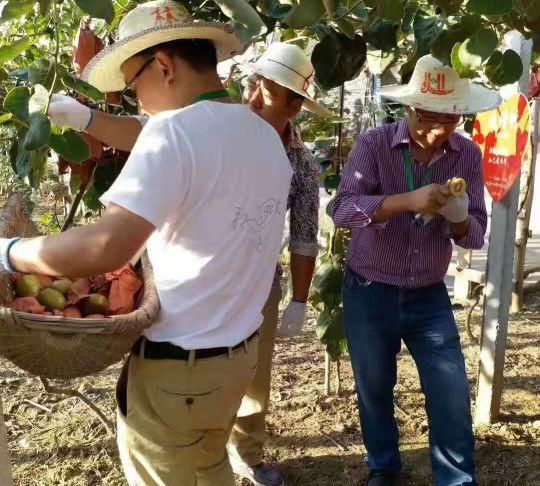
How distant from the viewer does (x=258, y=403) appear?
2.37 meters

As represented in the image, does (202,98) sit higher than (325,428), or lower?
higher

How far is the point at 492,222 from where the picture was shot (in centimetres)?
259

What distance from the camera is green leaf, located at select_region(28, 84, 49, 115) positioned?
4.18 ft

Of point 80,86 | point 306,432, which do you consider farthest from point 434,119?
point 306,432

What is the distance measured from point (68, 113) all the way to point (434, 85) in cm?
103

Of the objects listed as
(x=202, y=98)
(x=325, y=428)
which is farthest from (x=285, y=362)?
(x=202, y=98)

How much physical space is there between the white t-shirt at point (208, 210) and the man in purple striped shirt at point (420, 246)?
578mm

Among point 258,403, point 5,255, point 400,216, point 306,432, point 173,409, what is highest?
point 5,255

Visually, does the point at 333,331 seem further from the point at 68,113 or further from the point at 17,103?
the point at 17,103

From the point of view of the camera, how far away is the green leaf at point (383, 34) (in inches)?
64.0

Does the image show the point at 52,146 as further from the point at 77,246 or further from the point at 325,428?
the point at 325,428

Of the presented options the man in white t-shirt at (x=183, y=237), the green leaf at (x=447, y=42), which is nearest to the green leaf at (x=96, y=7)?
the man in white t-shirt at (x=183, y=237)

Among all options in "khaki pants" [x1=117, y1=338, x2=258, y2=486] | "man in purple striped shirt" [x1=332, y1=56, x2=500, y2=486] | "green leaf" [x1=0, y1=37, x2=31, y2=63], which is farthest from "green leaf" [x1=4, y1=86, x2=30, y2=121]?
"man in purple striped shirt" [x1=332, y1=56, x2=500, y2=486]

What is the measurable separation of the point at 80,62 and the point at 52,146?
1.61 feet
